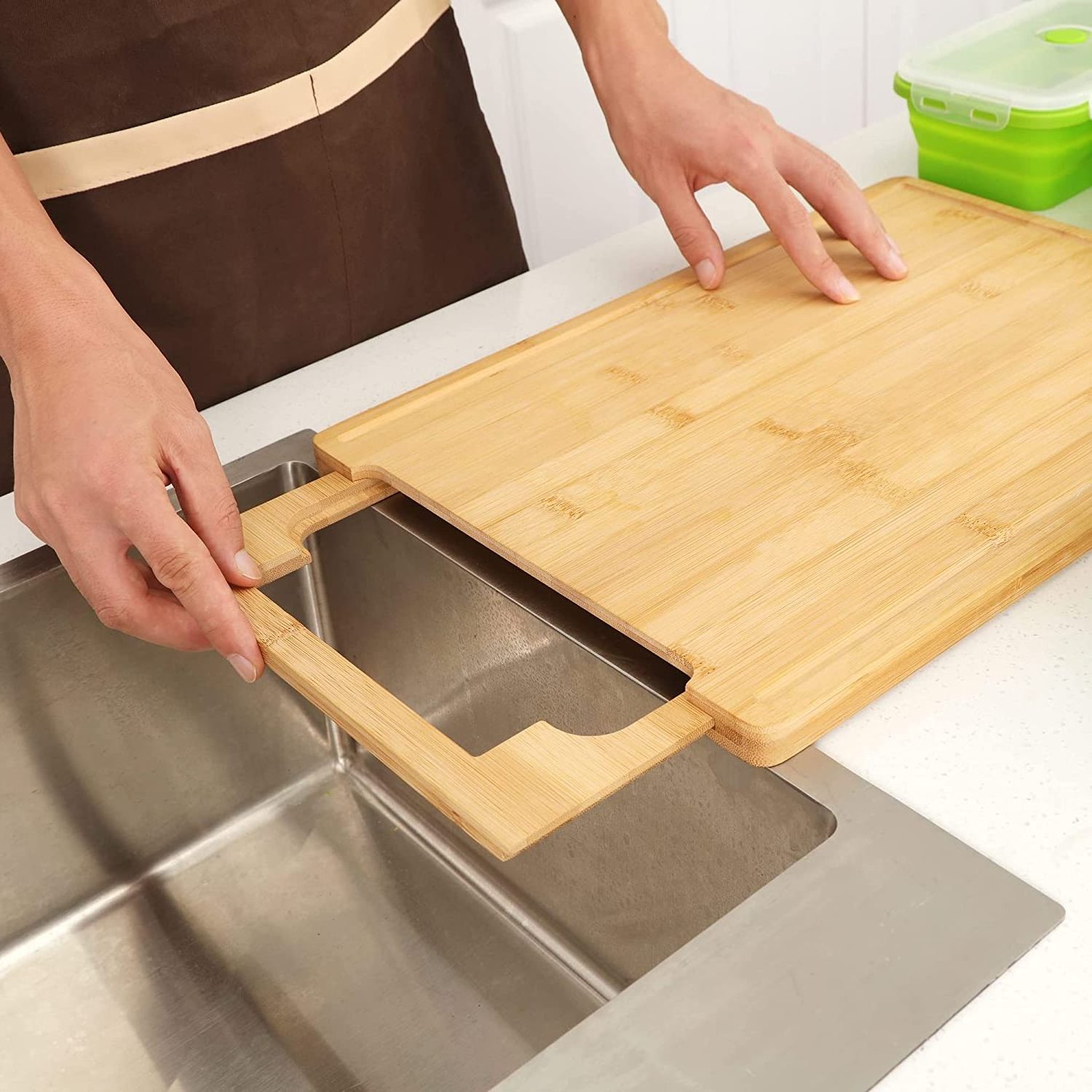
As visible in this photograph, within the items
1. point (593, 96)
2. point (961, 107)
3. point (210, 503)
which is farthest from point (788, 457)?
point (593, 96)

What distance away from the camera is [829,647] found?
0.62m

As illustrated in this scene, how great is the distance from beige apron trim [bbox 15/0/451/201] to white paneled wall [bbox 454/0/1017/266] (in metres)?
0.70

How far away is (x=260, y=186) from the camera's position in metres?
1.02

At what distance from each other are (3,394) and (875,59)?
1.77m

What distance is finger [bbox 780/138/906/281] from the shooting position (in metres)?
0.93

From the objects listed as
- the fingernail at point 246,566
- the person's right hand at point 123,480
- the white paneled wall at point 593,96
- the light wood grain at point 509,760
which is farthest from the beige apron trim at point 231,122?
the white paneled wall at point 593,96

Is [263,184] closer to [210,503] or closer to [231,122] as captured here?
[231,122]

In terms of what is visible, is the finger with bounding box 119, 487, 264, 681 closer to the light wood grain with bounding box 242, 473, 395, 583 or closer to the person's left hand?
the light wood grain with bounding box 242, 473, 395, 583

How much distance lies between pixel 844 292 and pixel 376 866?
48 centimetres

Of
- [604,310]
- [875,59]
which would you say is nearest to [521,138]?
[875,59]

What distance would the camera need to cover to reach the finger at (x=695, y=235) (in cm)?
96

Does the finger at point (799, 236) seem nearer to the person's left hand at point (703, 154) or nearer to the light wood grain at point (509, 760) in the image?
the person's left hand at point (703, 154)

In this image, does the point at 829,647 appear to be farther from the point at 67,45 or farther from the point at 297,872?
the point at 67,45

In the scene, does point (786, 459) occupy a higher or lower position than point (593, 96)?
higher
